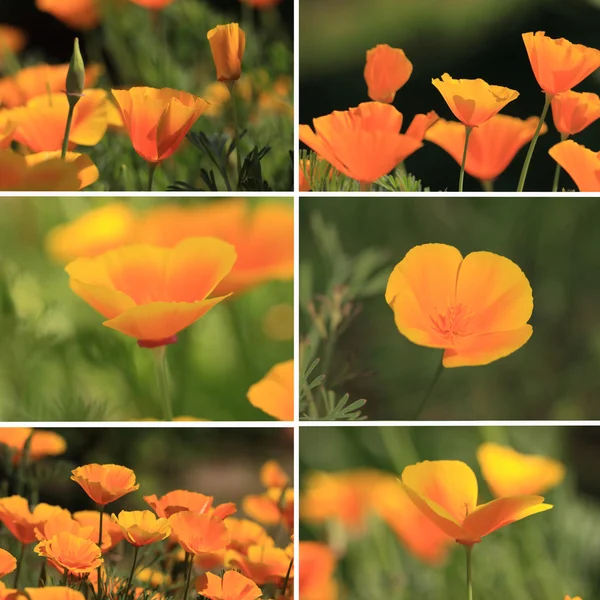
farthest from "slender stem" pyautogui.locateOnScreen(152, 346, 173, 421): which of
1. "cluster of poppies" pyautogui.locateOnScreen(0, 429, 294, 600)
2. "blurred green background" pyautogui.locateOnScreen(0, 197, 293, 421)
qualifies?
"cluster of poppies" pyautogui.locateOnScreen(0, 429, 294, 600)

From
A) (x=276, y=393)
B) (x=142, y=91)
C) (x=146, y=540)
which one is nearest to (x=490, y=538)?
(x=276, y=393)

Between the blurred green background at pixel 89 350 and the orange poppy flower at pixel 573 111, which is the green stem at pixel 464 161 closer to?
the orange poppy flower at pixel 573 111

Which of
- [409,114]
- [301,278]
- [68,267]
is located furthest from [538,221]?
[68,267]

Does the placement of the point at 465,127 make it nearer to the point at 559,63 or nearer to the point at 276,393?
the point at 559,63

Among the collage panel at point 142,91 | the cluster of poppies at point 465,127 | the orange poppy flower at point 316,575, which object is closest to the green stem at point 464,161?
the cluster of poppies at point 465,127

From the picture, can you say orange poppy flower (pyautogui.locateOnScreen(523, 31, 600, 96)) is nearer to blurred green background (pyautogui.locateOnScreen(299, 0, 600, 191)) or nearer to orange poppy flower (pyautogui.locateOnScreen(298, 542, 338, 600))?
blurred green background (pyautogui.locateOnScreen(299, 0, 600, 191))

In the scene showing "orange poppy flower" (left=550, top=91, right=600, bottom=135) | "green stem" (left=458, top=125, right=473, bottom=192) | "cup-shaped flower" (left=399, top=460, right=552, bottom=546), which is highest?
"orange poppy flower" (left=550, top=91, right=600, bottom=135)

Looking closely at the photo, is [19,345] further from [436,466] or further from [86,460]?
[436,466]
